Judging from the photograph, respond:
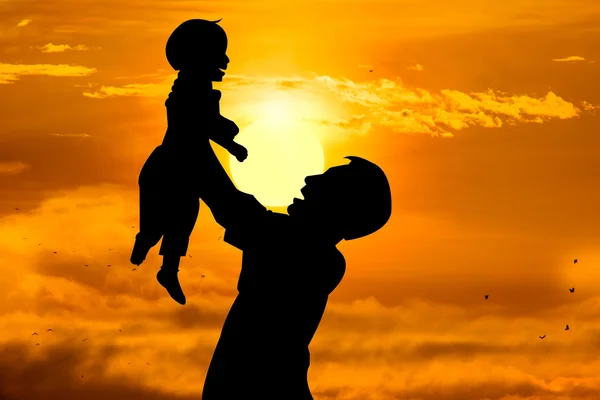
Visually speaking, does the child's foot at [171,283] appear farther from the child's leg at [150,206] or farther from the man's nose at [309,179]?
the man's nose at [309,179]

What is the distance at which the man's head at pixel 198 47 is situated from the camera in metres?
13.9

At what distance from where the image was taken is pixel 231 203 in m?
14.1

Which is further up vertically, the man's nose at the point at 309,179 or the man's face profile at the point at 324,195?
the man's nose at the point at 309,179

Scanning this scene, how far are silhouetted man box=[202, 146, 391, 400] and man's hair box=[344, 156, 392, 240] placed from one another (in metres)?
0.01

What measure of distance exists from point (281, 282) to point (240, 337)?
2.59 ft

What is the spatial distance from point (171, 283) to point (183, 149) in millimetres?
1532

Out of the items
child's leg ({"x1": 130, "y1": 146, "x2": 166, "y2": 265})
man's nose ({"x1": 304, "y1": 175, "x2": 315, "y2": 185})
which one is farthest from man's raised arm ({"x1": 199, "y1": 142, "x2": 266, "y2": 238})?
man's nose ({"x1": 304, "y1": 175, "x2": 315, "y2": 185})

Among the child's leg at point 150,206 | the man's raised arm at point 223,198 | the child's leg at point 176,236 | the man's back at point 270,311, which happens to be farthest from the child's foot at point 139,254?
the man's back at point 270,311

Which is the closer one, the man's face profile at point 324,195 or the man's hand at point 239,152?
the man's hand at point 239,152

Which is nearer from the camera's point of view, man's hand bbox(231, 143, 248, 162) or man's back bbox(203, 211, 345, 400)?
man's hand bbox(231, 143, 248, 162)

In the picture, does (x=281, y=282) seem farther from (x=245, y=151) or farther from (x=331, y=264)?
(x=245, y=151)

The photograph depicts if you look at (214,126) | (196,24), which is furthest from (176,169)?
(196,24)

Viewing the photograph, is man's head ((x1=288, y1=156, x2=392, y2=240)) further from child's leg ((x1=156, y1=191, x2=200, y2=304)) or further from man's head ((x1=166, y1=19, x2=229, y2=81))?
man's head ((x1=166, y1=19, x2=229, y2=81))

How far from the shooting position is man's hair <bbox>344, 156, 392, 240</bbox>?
14.2m
